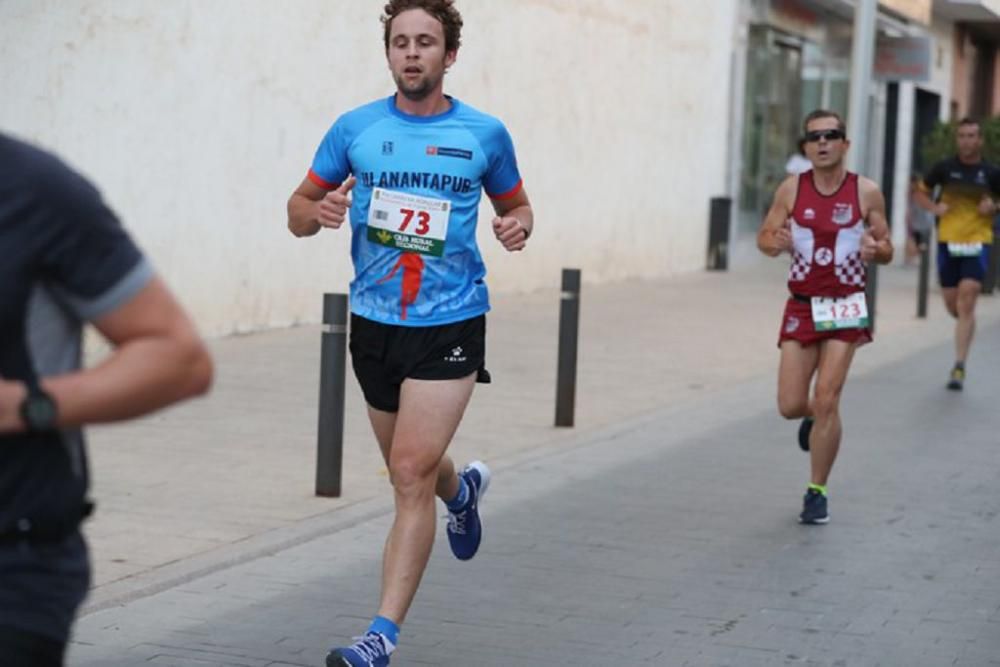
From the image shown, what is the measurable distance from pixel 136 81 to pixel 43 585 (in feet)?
36.8

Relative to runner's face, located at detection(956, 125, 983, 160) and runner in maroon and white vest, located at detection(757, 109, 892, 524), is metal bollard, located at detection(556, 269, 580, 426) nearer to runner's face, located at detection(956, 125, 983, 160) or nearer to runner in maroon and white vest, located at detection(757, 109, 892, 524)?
runner in maroon and white vest, located at detection(757, 109, 892, 524)

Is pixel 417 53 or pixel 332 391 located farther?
pixel 332 391

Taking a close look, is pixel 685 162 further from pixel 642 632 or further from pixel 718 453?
pixel 642 632

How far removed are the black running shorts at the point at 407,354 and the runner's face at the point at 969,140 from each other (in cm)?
942

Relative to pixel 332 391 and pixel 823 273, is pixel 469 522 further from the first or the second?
pixel 823 273

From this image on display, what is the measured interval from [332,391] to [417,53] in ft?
10.2

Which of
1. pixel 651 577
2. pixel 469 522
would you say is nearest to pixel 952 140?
pixel 651 577

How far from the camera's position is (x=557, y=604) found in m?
6.89

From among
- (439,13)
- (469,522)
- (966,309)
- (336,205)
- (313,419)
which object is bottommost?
(313,419)

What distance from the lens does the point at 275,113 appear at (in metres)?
15.7

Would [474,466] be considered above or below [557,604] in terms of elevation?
above

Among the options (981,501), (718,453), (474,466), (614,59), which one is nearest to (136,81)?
(718,453)

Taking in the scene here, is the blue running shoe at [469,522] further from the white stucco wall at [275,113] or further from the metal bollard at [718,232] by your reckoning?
the metal bollard at [718,232]

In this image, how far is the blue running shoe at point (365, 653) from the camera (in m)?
5.45
